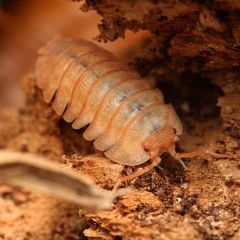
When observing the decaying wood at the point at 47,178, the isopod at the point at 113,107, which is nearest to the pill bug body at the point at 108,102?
the isopod at the point at 113,107

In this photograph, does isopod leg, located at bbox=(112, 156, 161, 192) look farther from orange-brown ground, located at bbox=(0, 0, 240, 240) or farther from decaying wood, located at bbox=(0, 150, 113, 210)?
decaying wood, located at bbox=(0, 150, 113, 210)

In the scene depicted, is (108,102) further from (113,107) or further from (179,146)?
(179,146)

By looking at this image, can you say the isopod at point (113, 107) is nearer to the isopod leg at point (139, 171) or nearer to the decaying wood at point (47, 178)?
the isopod leg at point (139, 171)

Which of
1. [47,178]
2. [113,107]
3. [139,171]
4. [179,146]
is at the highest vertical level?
[113,107]

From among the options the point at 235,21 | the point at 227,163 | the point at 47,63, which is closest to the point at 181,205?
the point at 227,163

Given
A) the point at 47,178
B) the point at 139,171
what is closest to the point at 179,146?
the point at 139,171

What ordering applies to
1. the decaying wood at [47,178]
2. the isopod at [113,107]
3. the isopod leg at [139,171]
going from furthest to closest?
the isopod at [113,107]
the isopod leg at [139,171]
the decaying wood at [47,178]
